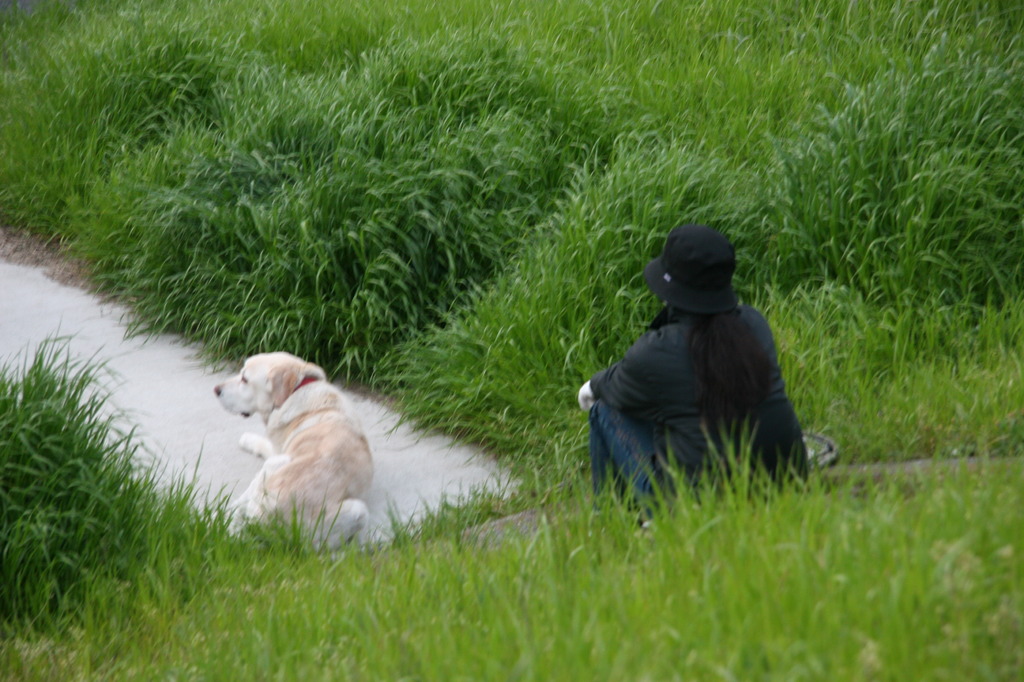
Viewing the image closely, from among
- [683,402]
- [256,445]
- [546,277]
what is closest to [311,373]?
[256,445]

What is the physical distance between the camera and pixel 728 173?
20.4 ft

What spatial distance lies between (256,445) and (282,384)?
0.56 m

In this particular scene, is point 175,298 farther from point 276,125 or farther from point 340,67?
point 340,67

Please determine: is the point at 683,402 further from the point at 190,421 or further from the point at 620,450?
the point at 190,421

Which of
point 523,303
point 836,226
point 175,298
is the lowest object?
point 175,298

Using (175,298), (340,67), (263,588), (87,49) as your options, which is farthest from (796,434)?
(87,49)

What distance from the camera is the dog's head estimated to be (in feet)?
16.9

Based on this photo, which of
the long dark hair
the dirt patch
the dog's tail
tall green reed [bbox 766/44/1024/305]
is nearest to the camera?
the long dark hair

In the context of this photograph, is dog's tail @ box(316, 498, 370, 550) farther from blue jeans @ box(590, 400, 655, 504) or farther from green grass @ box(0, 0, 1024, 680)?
blue jeans @ box(590, 400, 655, 504)

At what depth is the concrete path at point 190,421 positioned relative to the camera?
5227mm

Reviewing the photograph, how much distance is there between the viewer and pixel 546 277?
5.66 m

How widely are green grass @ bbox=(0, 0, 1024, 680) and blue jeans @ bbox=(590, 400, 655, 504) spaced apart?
16 cm

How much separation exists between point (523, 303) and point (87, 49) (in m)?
4.97

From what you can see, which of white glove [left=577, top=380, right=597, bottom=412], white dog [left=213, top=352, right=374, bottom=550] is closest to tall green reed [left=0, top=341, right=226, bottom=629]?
white dog [left=213, top=352, right=374, bottom=550]
